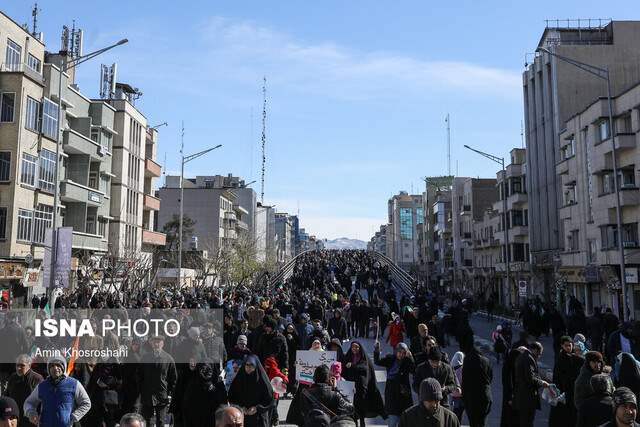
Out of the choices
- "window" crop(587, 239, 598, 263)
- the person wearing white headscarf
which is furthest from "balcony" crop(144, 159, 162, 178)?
the person wearing white headscarf

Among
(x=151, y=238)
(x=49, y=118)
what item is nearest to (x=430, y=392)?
(x=49, y=118)

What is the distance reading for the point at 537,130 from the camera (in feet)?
172

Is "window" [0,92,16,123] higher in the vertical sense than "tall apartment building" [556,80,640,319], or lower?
higher

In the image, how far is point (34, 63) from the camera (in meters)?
37.8

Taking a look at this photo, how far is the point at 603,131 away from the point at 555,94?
1023cm

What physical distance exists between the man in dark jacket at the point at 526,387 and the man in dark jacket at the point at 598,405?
2241 millimetres

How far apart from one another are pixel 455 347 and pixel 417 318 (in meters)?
3.37

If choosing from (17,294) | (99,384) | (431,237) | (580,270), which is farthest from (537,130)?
(431,237)

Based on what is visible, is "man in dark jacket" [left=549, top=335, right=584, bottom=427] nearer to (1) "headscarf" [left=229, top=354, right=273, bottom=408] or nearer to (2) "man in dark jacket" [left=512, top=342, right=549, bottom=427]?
(2) "man in dark jacket" [left=512, top=342, right=549, bottom=427]

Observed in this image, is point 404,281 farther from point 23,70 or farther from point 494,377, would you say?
point 494,377

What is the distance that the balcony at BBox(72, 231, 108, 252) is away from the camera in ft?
135

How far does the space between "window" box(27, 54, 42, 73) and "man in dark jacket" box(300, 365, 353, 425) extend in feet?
115

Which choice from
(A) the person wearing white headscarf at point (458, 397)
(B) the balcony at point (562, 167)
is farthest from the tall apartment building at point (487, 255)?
(A) the person wearing white headscarf at point (458, 397)

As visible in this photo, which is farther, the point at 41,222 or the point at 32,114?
the point at 41,222
